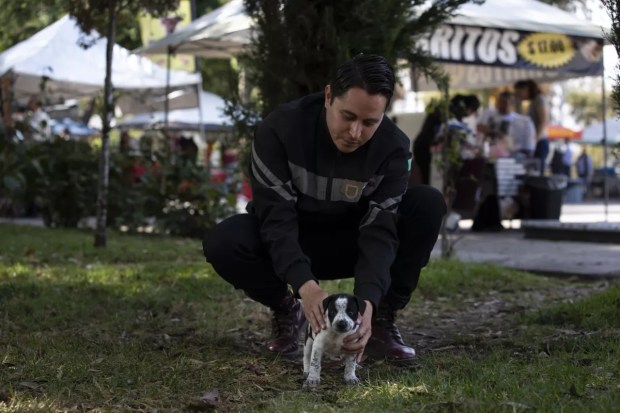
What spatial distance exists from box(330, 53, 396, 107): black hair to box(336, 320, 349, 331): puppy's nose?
898 millimetres

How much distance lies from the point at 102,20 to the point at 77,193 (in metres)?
2.96

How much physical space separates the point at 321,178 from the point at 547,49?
31.1 ft

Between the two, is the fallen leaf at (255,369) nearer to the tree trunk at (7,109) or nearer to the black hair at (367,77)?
the black hair at (367,77)

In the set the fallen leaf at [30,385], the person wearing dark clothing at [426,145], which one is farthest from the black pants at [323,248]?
the person wearing dark clothing at [426,145]

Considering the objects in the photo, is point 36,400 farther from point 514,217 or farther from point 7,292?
point 514,217

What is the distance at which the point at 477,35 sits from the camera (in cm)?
1180

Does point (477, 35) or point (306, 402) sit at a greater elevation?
point (477, 35)

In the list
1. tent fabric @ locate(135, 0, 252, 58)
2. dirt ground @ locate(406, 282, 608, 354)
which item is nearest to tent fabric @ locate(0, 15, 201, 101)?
tent fabric @ locate(135, 0, 252, 58)

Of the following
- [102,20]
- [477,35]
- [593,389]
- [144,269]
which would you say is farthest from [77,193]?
[593,389]

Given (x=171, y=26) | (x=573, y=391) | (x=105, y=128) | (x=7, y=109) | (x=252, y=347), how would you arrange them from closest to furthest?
(x=573, y=391) < (x=252, y=347) < (x=105, y=128) < (x=7, y=109) < (x=171, y=26)

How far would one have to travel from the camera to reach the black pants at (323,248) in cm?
399

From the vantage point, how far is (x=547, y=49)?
41.0ft

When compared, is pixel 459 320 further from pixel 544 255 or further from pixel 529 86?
pixel 529 86

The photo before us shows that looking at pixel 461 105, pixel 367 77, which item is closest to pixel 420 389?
pixel 367 77
